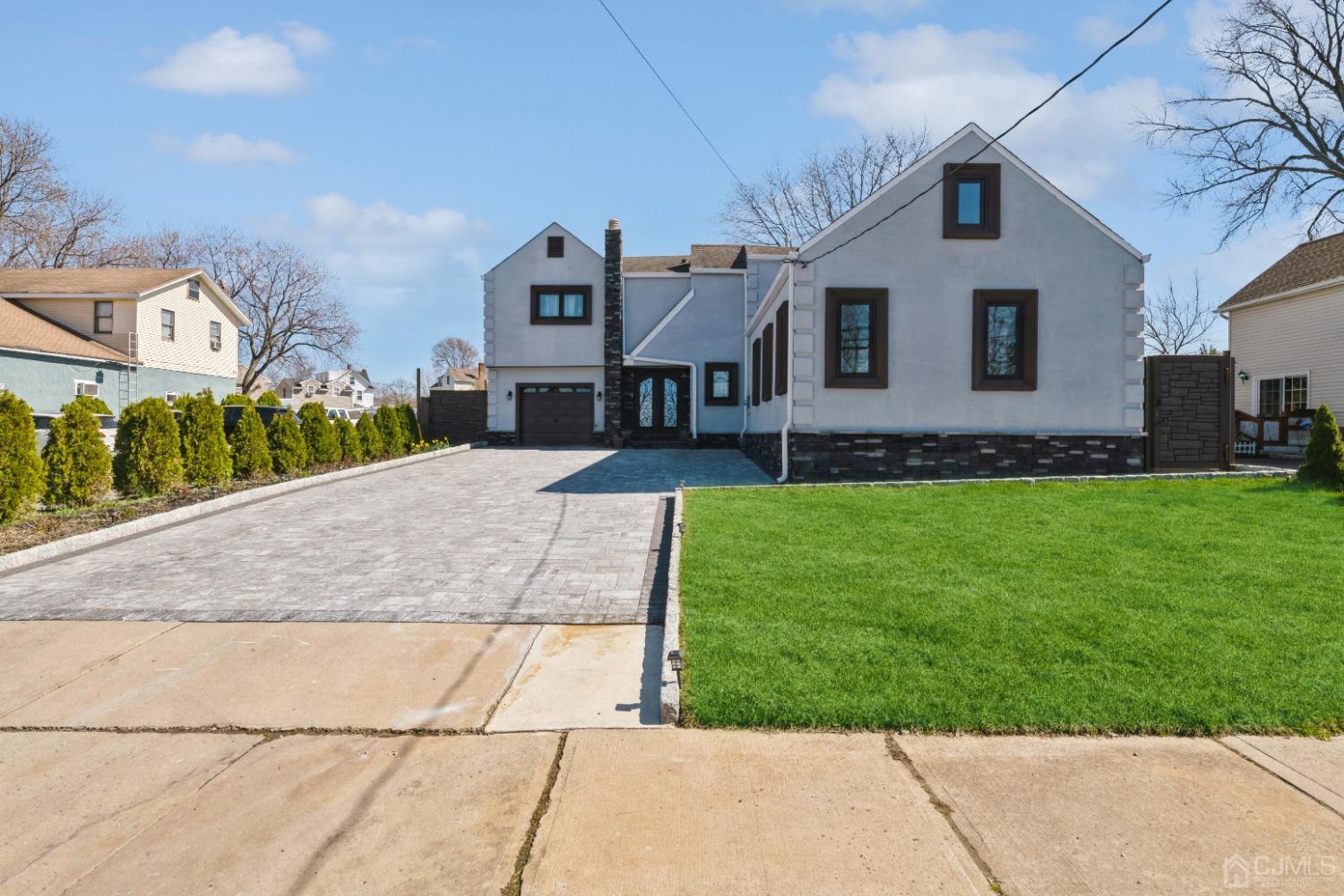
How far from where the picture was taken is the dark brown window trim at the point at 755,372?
763 inches

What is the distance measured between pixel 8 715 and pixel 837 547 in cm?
640

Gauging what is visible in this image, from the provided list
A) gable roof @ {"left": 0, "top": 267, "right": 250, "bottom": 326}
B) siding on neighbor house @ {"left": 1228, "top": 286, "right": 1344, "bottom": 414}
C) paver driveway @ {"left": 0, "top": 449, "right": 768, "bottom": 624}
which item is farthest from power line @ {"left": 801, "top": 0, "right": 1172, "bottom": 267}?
gable roof @ {"left": 0, "top": 267, "right": 250, "bottom": 326}

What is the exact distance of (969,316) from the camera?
13.1 meters

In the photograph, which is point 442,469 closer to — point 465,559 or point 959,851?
point 465,559

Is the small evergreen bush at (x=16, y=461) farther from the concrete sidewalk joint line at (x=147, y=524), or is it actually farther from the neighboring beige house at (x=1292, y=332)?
the neighboring beige house at (x=1292, y=332)

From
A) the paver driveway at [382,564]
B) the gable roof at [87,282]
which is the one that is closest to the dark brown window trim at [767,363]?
the paver driveway at [382,564]

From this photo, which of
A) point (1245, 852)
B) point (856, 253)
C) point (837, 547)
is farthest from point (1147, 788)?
point (856, 253)

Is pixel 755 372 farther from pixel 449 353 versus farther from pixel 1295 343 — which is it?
pixel 449 353

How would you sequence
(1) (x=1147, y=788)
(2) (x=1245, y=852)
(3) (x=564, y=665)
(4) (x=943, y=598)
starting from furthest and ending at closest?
(4) (x=943, y=598), (3) (x=564, y=665), (1) (x=1147, y=788), (2) (x=1245, y=852)

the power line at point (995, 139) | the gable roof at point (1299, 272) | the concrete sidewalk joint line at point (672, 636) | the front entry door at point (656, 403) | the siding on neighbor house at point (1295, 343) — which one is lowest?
the concrete sidewalk joint line at point (672, 636)

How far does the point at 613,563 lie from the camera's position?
7473 mm

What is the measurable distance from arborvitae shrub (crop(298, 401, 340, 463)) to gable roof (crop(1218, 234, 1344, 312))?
26552mm

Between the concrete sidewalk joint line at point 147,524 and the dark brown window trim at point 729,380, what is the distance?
11341 millimetres

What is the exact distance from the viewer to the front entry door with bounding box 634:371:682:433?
23750 millimetres
